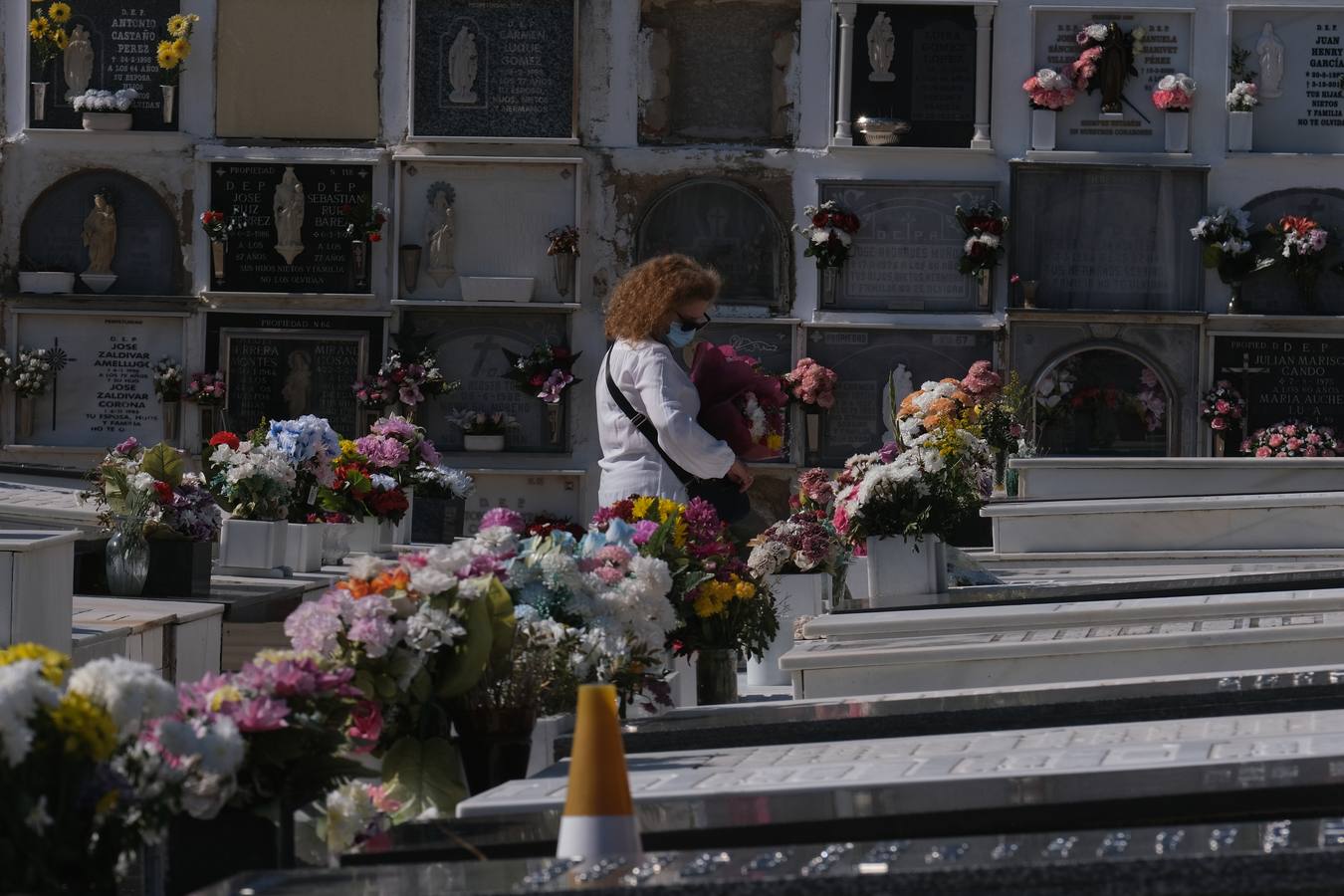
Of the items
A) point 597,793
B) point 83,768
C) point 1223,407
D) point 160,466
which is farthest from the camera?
point 1223,407

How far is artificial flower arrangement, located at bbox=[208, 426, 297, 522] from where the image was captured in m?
7.39

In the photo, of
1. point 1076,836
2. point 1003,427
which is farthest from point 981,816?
point 1003,427

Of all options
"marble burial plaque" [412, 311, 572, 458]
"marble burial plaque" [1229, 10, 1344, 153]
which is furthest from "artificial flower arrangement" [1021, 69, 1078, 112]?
"marble burial plaque" [412, 311, 572, 458]

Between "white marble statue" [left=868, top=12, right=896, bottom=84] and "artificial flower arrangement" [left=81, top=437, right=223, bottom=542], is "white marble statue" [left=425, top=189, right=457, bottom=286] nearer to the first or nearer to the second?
"white marble statue" [left=868, top=12, right=896, bottom=84]

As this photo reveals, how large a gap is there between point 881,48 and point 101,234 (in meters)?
5.64

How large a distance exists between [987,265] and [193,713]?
12.0 m

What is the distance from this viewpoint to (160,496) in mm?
6473

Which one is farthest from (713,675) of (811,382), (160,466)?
(811,382)

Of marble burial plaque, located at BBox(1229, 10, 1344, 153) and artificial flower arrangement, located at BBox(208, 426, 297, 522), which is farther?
marble burial plaque, located at BBox(1229, 10, 1344, 153)

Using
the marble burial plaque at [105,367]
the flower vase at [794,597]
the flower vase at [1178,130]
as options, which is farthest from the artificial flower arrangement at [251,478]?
the flower vase at [1178,130]

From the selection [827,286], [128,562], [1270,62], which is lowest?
[128,562]

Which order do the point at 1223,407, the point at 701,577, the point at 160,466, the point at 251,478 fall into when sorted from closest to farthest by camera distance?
1. the point at 701,577
2. the point at 160,466
3. the point at 251,478
4. the point at 1223,407

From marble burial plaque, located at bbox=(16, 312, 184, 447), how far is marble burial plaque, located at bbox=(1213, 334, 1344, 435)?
7.36m

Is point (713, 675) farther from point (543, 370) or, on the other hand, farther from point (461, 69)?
point (461, 69)
